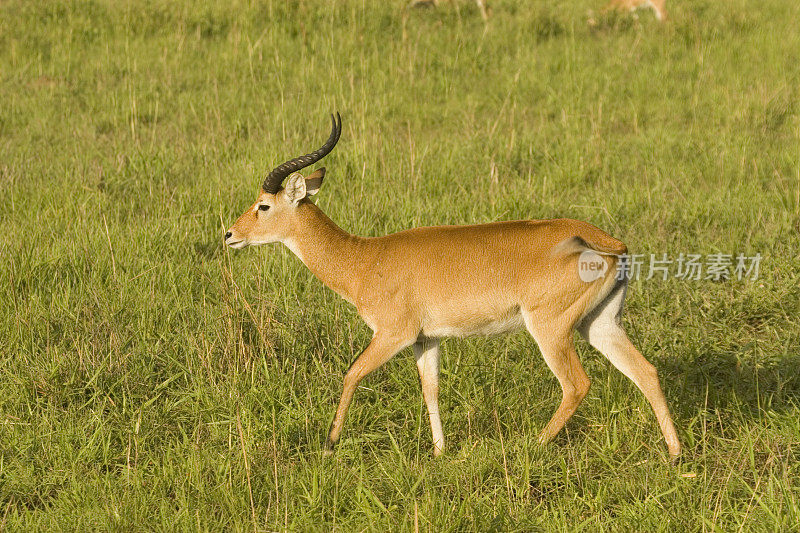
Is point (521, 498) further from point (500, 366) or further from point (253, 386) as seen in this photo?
point (253, 386)

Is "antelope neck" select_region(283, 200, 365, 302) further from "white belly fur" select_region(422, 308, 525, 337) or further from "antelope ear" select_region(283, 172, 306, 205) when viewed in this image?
"white belly fur" select_region(422, 308, 525, 337)

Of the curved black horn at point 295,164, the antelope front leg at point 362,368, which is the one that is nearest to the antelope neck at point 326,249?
the curved black horn at point 295,164

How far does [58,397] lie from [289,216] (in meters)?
1.38

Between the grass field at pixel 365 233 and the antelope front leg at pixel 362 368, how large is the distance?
94mm

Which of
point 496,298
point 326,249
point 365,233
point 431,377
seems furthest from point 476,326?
point 365,233

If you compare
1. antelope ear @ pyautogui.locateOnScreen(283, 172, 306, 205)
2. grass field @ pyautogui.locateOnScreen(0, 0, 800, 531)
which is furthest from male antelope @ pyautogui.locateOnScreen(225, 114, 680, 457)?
grass field @ pyautogui.locateOnScreen(0, 0, 800, 531)

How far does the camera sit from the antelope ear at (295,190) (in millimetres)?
4504

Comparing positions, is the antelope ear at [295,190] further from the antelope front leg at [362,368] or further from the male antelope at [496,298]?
the antelope front leg at [362,368]

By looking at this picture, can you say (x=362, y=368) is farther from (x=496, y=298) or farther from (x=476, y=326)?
(x=496, y=298)

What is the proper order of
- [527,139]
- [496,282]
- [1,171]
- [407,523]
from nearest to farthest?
[407,523] → [496,282] → [1,171] → [527,139]

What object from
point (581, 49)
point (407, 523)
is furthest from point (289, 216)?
point (581, 49)

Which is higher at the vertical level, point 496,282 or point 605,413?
point 496,282

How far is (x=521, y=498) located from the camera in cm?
372

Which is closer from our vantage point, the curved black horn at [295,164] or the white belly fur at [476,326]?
the white belly fur at [476,326]
